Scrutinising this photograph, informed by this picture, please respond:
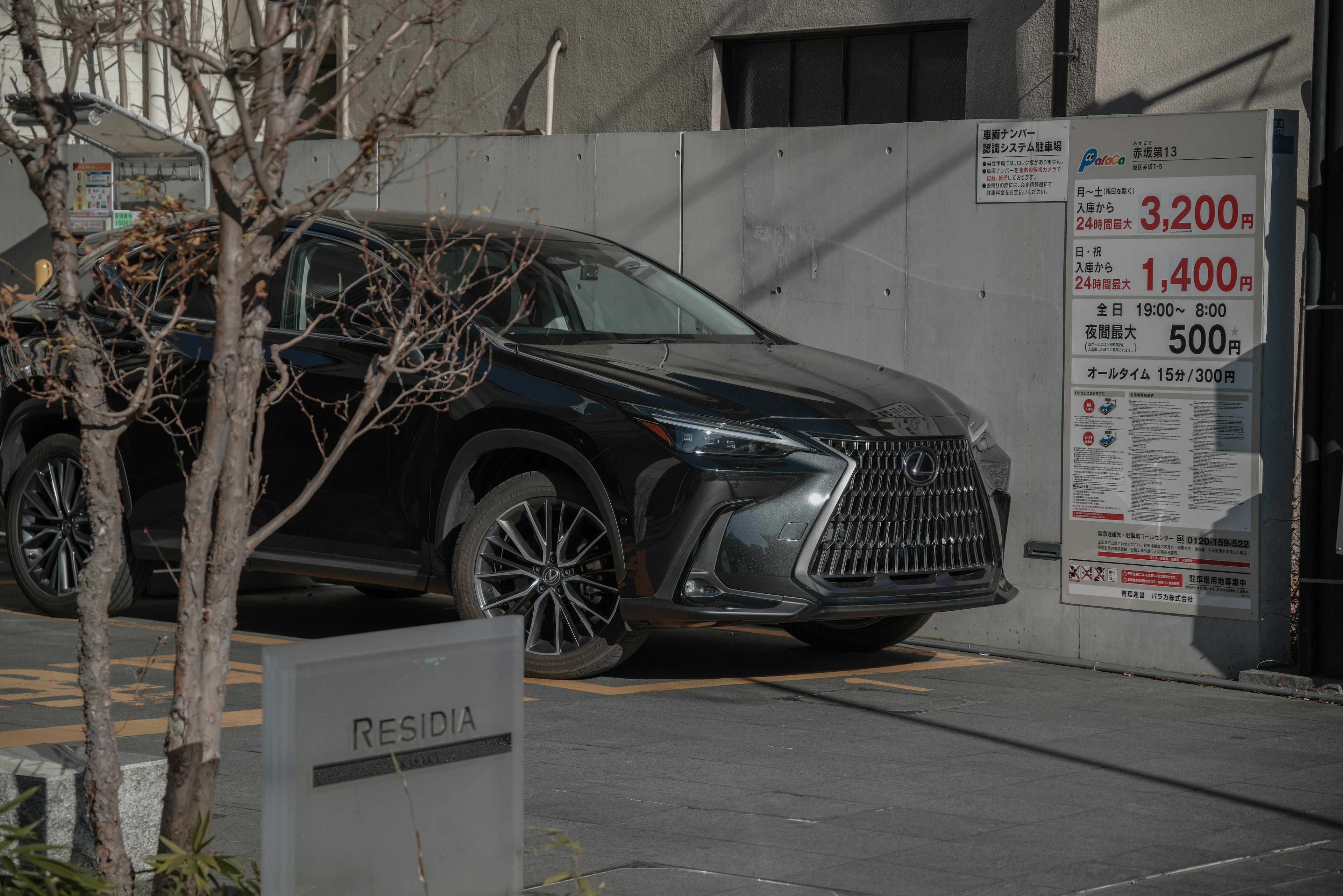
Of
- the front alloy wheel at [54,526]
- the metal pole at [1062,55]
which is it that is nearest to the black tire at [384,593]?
the front alloy wheel at [54,526]

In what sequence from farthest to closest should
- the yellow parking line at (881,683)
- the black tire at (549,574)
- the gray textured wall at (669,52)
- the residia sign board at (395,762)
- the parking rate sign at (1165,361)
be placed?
1. the gray textured wall at (669,52)
2. the parking rate sign at (1165,361)
3. the yellow parking line at (881,683)
4. the black tire at (549,574)
5. the residia sign board at (395,762)

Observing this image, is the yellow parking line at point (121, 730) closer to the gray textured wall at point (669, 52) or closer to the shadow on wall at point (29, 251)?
the gray textured wall at point (669, 52)

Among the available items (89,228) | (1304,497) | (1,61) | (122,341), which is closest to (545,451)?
(122,341)

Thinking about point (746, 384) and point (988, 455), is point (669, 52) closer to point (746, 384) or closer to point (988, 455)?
point (988, 455)

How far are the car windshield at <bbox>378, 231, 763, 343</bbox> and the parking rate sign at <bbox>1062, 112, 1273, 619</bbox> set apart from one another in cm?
160

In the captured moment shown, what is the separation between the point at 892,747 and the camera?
6.15 m

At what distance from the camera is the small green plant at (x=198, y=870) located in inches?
140

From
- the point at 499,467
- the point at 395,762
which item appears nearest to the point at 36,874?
the point at 395,762

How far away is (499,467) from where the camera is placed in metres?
7.44

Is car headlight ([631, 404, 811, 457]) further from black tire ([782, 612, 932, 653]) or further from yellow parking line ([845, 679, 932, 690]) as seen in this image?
black tire ([782, 612, 932, 653])

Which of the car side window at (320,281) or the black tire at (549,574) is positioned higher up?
the car side window at (320,281)

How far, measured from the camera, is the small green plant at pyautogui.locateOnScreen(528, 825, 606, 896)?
386 centimetres

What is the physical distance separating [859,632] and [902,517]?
1.39 meters

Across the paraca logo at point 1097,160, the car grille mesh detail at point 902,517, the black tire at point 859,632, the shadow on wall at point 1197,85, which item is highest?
the shadow on wall at point 1197,85
